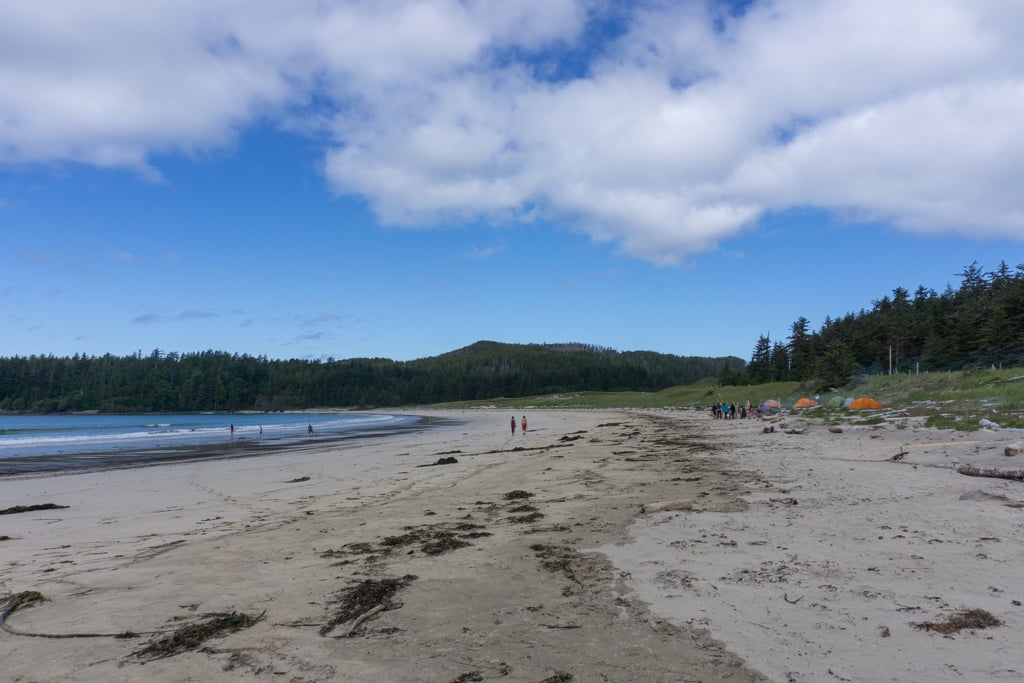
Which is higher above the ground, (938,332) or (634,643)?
(938,332)

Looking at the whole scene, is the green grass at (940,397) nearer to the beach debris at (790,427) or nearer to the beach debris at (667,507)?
the beach debris at (790,427)

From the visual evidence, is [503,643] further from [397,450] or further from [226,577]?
[397,450]

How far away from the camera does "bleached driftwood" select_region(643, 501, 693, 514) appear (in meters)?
9.40

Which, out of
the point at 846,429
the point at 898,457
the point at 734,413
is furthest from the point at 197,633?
the point at 734,413

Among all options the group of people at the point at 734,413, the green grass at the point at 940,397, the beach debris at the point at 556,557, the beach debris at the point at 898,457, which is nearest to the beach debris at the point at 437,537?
the beach debris at the point at 556,557

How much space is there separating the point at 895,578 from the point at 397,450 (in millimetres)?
26274

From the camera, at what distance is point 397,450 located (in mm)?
29812

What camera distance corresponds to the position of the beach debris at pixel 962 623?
4.46 metres

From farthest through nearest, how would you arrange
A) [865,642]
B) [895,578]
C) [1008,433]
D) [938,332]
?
[938,332]
[1008,433]
[895,578]
[865,642]

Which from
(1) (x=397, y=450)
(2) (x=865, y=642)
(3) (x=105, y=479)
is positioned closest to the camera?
(2) (x=865, y=642)

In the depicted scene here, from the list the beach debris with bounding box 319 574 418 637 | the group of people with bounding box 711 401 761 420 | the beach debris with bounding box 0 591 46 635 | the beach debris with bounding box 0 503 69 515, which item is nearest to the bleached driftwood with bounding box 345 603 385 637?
the beach debris with bounding box 319 574 418 637

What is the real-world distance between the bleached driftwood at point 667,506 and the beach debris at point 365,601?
445cm

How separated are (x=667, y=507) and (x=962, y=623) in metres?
5.10

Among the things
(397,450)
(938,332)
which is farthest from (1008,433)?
(938,332)
